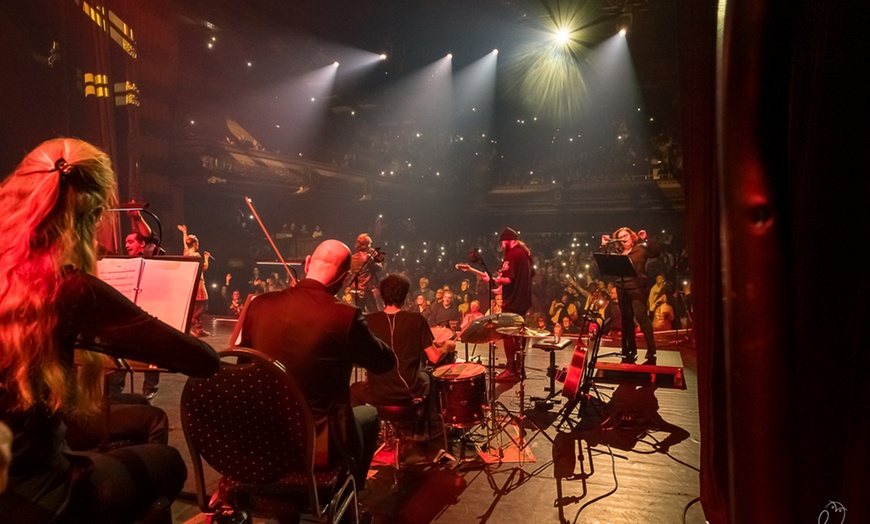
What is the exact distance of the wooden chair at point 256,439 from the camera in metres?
1.68

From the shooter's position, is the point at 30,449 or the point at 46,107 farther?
the point at 46,107

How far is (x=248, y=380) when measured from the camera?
1676 millimetres

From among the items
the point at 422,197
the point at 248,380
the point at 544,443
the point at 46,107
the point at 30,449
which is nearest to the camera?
the point at 30,449

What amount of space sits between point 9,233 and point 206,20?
14388mm

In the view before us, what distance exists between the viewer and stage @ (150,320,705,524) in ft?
10.0

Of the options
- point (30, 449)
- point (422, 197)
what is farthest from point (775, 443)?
point (422, 197)

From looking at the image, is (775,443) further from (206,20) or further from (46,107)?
(206,20)

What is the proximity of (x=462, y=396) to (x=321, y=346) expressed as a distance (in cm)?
172

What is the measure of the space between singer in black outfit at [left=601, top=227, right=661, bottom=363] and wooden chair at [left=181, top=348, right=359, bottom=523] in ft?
17.1

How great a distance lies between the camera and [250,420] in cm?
173

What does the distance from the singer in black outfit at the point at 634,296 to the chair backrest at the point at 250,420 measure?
5.26 meters

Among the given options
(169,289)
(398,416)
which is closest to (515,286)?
(398,416)

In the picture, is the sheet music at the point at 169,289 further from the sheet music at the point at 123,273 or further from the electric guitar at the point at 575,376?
the electric guitar at the point at 575,376

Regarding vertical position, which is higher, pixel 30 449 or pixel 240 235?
pixel 240 235
